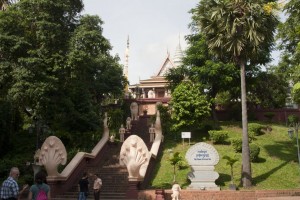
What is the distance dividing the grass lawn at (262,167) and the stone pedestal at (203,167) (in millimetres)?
792

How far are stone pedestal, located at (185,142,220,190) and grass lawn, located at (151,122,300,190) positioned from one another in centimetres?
79

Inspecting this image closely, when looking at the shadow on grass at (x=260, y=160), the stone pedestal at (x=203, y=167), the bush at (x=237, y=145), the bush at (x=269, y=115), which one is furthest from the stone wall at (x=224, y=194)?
the bush at (x=269, y=115)

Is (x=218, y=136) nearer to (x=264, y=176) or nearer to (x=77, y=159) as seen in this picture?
(x=264, y=176)

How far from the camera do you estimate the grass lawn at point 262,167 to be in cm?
1873

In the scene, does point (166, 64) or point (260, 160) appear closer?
point (260, 160)

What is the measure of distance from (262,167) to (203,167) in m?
4.44

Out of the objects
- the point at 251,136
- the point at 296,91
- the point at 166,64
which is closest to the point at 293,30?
the point at 296,91

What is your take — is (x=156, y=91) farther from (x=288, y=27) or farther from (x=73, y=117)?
(x=288, y=27)

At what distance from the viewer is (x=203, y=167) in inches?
711

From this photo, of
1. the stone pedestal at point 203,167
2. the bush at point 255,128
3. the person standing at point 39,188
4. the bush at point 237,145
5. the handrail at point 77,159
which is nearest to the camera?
the person standing at point 39,188

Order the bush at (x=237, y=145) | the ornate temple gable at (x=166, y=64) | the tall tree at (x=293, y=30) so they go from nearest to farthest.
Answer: the tall tree at (x=293, y=30)
the bush at (x=237, y=145)
the ornate temple gable at (x=166, y=64)

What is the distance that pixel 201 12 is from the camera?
21.0 m

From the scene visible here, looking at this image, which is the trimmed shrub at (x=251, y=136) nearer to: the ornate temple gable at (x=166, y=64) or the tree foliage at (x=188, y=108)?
the tree foliage at (x=188, y=108)

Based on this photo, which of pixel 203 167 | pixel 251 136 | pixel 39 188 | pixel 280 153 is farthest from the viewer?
pixel 251 136
